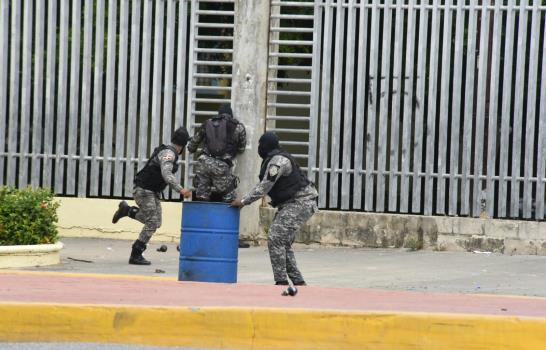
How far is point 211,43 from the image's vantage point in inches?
666

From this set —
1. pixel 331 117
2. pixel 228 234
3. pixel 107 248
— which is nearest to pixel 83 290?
pixel 228 234

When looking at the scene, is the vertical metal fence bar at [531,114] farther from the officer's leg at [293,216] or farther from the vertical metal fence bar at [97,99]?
the vertical metal fence bar at [97,99]

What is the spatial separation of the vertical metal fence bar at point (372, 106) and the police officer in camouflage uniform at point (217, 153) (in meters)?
1.65

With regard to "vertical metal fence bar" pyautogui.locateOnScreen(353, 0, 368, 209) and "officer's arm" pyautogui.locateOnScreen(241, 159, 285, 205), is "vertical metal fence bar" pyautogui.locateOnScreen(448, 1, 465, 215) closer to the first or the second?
"vertical metal fence bar" pyautogui.locateOnScreen(353, 0, 368, 209)

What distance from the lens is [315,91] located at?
16.3 meters

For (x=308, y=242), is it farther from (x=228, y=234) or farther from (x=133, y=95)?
(x=228, y=234)

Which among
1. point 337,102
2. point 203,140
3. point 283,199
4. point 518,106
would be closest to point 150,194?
point 203,140

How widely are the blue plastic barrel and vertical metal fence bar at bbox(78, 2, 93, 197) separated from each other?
538 cm

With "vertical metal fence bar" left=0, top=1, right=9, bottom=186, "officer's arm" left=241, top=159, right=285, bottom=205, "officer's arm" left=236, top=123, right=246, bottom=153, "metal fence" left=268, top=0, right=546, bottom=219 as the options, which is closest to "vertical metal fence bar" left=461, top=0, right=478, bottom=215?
"metal fence" left=268, top=0, right=546, bottom=219

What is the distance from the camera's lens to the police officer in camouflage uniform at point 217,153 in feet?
50.5

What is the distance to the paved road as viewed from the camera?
505 inches

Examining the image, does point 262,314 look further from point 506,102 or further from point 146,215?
point 506,102

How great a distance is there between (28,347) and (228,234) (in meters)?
3.00

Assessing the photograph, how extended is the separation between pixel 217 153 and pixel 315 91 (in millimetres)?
1635
